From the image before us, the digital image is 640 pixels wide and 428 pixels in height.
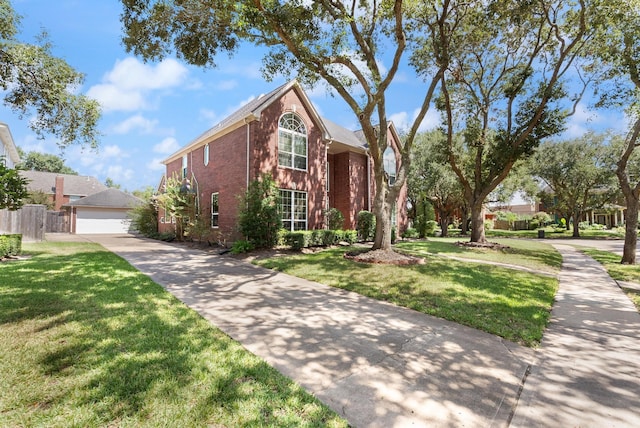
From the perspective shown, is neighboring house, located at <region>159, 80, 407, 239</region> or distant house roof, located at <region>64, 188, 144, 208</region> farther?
distant house roof, located at <region>64, 188, 144, 208</region>

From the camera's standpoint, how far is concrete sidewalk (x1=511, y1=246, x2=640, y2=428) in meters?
2.66

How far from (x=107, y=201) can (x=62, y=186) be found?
12.9m

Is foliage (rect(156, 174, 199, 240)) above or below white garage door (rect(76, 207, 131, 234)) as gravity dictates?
above

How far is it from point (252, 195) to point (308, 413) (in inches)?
425

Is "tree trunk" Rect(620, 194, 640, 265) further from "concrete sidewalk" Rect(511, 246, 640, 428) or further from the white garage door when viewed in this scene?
the white garage door

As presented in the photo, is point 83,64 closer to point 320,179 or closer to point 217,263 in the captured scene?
point 217,263

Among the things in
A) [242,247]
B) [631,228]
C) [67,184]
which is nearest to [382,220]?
[242,247]

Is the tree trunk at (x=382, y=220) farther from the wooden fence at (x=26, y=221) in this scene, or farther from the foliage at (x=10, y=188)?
the wooden fence at (x=26, y=221)

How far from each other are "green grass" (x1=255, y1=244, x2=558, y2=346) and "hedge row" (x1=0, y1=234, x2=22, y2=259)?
28.2 feet

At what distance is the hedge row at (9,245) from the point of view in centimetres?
974

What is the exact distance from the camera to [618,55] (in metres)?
10.9

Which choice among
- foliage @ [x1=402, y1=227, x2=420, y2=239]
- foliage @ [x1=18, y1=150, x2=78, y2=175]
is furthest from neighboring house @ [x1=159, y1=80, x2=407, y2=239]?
foliage @ [x1=18, y1=150, x2=78, y2=175]

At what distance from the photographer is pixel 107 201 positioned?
29.3 meters

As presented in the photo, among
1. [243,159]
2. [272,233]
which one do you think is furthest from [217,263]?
[243,159]
